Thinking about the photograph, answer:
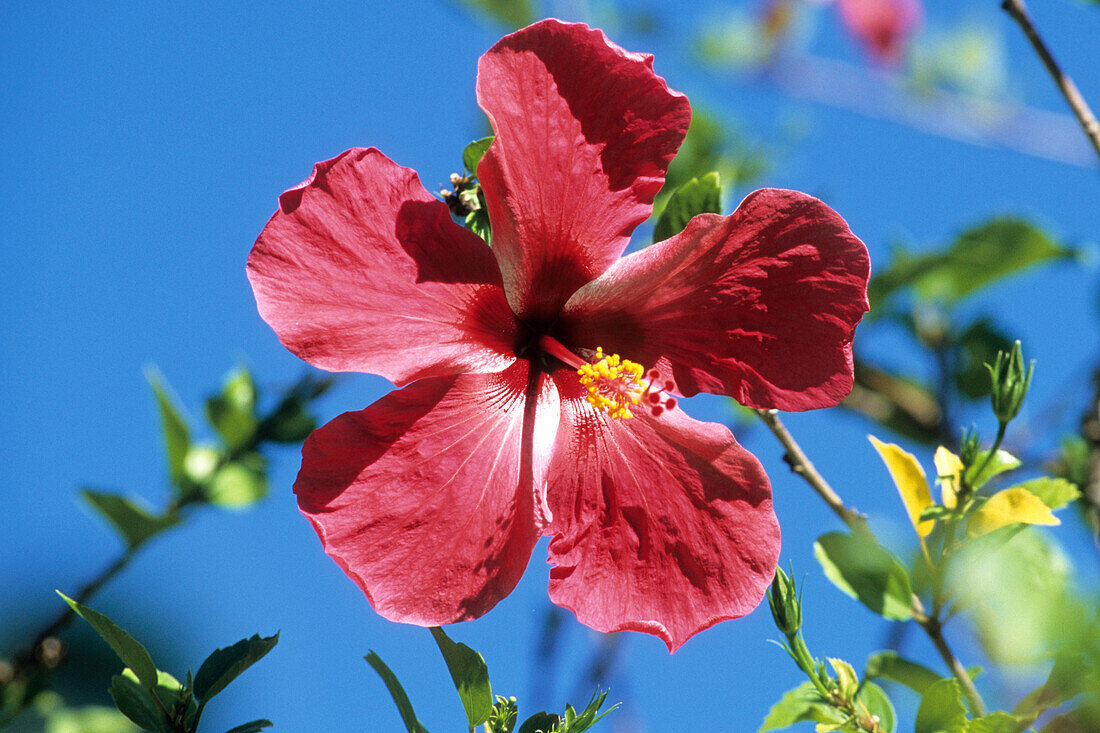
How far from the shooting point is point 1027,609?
469mm

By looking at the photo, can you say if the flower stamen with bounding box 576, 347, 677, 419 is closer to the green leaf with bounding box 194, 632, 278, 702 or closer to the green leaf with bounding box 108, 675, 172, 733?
the green leaf with bounding box 194, 632, 278, 702

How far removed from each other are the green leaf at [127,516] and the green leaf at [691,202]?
1126 millimetres

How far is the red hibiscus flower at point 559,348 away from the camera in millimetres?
1069

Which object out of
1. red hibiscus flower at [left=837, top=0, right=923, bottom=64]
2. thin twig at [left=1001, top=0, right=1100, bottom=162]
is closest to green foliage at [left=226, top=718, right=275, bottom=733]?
thin twig at [left=1001, top=0, right=1100, bottom=162]

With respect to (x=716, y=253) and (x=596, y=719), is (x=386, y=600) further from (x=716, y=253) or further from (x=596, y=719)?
(x=716, y=253)

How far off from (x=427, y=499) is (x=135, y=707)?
0.41m

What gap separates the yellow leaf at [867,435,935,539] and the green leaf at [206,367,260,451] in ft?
4.13

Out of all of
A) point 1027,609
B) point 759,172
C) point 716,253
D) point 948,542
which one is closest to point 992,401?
point 948,542

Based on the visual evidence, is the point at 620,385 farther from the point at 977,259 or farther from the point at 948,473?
the point at 977,259

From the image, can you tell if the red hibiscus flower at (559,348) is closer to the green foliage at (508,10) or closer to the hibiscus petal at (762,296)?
the hibiscus petal at (762,296)

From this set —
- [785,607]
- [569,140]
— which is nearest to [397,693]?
[785,607]

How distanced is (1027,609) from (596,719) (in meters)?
0.62

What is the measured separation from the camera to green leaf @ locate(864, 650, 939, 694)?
1168 mm

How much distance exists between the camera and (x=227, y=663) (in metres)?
1.05
